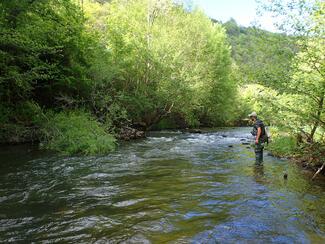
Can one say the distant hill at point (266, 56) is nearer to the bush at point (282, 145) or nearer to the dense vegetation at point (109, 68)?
the bush at point (282, 145)

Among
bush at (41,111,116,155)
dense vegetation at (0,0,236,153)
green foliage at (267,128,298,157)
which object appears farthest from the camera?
dense vegetation at (0,0,236,153)

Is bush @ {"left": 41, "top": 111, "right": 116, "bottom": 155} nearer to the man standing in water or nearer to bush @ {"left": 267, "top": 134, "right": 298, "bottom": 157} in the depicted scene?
the man standing in water

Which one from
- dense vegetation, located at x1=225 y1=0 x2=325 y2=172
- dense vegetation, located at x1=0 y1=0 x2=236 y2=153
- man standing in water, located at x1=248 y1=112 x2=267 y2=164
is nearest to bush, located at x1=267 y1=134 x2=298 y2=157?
man standing in water, located at x1=248 y1=112 x2=267 y2=164

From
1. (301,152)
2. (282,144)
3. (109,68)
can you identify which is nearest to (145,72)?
(109,68)

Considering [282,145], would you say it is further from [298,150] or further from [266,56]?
[266,56]

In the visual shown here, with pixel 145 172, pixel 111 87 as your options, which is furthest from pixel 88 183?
pixel 111 87

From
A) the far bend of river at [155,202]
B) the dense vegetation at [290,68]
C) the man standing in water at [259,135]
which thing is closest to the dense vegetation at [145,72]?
the dense vegetation at [290,68]

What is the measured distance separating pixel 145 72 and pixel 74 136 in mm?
12884

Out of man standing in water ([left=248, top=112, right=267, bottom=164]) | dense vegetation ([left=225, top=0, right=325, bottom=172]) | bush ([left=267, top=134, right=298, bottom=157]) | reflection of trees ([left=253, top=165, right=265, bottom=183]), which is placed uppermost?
dense vegetation ([left=225, top=0, right=325, bottom=172])

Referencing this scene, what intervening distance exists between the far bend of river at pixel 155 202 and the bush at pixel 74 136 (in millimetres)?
1843

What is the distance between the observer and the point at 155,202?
803cm

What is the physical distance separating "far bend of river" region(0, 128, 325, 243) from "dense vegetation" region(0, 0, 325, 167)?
2.22m

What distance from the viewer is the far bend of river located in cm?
604

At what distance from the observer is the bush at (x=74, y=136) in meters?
15.6
